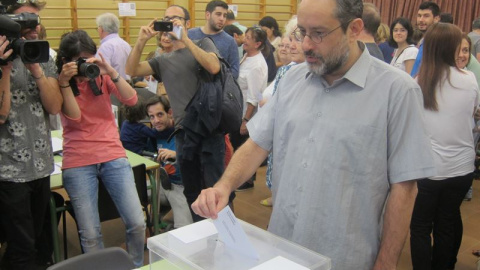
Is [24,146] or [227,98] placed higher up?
[227,98]

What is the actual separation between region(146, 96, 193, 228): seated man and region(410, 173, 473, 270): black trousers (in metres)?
1.60

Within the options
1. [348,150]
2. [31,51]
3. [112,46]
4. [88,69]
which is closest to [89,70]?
[88,69]

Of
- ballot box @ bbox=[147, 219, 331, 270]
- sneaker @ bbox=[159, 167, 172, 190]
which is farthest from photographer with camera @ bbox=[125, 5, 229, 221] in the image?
ballot box @ bbox=[147, 219, 331, 270]

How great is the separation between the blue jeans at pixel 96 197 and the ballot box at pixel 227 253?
1396 millimetres

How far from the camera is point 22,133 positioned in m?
2.32

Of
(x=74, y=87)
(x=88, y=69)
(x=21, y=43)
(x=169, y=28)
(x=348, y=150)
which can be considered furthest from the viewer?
(x=169, y=28)

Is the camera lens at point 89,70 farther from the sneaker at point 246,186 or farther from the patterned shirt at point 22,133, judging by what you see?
the sneaker at point 246,186

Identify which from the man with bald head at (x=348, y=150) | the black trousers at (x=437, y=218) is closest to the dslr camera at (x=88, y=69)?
the man with bald head at (x=348, y=150)

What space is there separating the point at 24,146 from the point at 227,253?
156cm

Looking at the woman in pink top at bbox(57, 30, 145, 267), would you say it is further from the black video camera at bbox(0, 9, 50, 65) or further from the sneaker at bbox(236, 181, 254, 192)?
the sneaker at bbox(236, 181, 254, 192)

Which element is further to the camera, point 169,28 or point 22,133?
point 169,28

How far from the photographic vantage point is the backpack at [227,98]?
120 inches

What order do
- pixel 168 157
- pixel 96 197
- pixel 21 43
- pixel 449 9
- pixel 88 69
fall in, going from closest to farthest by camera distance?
1. pixel 21 43
2. pixel 88 69
3. pixel 96 197
4. pixel 168 157
5. pixel 449 9

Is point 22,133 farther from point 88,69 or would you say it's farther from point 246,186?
point 246,186
